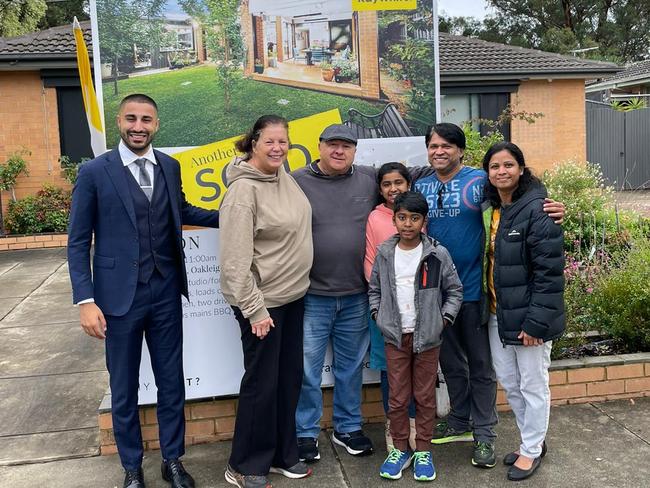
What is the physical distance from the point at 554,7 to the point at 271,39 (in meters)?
38.9

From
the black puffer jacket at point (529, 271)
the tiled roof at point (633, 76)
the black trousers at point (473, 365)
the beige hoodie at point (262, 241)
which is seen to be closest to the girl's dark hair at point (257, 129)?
the beige hoodie at point (262, 241)

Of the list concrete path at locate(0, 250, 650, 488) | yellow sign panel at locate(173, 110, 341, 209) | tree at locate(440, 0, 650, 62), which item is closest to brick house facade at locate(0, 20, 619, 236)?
concrete path at locate(0, 250, 650, 488)

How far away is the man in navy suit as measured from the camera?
3.05m

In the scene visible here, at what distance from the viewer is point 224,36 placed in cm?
390

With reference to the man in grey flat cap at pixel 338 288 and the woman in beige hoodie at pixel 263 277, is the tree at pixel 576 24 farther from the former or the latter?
the woman in beige hoodie at pixel 263 277

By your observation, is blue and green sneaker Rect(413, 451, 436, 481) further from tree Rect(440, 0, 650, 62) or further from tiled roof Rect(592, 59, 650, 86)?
tree Rect(440, 0, 650, 62)

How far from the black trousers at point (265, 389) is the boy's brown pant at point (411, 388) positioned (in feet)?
1.79

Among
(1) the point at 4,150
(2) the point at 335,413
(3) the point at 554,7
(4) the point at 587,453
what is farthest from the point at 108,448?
(3) the point at 554,7

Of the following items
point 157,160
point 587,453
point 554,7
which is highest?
point 554,7

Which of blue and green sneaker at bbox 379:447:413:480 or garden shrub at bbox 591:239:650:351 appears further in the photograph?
garden shrub at bbox 591:239:650:351

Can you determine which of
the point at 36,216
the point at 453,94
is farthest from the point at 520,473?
the point at 453,94

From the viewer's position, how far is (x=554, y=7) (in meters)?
37.8

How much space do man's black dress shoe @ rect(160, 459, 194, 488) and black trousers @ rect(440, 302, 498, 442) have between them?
1.54 m

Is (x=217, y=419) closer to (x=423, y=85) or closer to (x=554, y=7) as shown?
(x=423, y=85)
